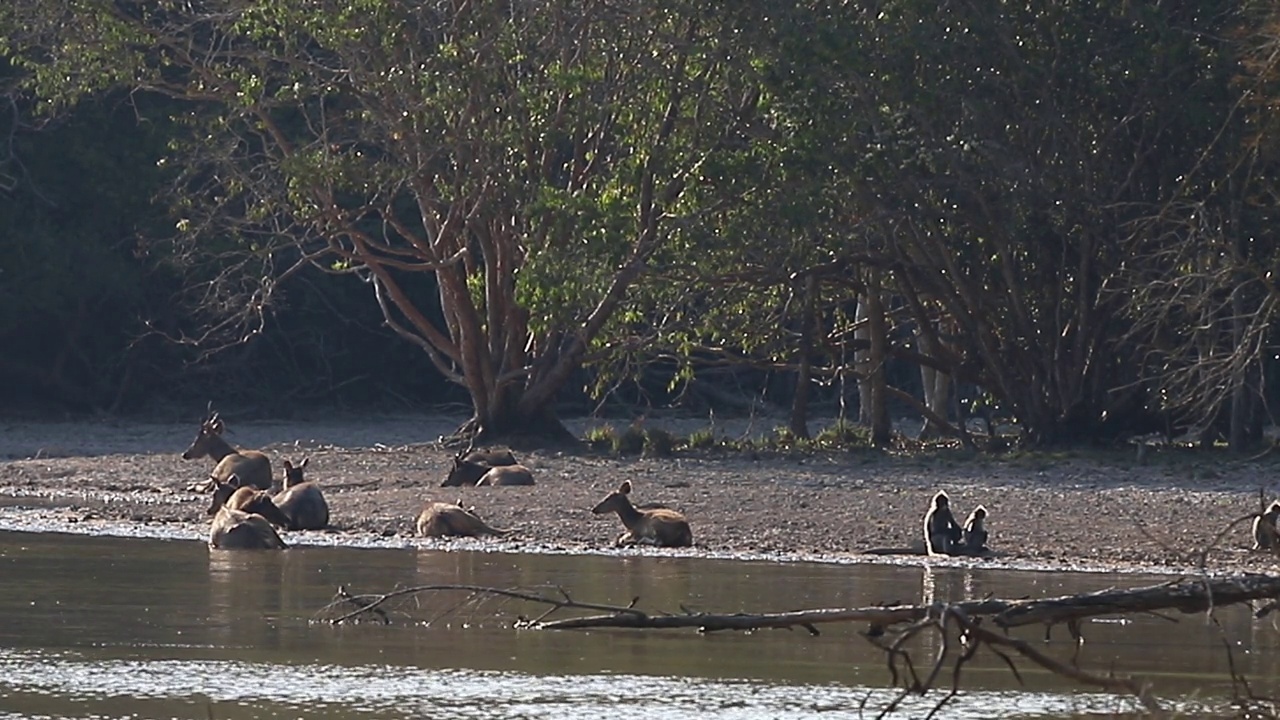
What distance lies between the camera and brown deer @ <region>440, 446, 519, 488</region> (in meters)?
20.1

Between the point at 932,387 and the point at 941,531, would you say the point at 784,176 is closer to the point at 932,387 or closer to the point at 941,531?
the point at 932,387

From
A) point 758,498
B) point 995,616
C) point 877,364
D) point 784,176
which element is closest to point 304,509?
point 758,498

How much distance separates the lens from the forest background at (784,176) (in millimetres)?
22406

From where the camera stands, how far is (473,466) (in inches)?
804

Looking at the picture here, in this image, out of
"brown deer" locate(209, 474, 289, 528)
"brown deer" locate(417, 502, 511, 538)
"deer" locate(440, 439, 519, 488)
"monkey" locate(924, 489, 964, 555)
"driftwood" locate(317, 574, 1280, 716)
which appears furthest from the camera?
"deer" locate(440, 439, 519, 488)

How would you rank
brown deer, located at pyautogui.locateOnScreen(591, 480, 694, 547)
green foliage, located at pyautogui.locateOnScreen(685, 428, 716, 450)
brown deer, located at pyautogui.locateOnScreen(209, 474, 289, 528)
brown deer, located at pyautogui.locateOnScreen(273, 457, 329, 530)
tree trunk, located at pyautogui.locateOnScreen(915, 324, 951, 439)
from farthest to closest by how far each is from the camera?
tree trunk, located at pyautogui.locateOnScreen(915, 324, 951, 439)
green foliage, located at pyautogui.locateOnScreen(685, 428, 716, 450)
brown deer, located at pyautogui.locateOnScreen(273, 457, 329, 530)
brown deer, located at pyautogui.locateOnScreen(209, 474, 289, 528)
brown deer, located at pyautogui.locateOnScreen(591, 480, 694, 547)

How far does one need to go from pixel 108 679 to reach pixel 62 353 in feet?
80.0

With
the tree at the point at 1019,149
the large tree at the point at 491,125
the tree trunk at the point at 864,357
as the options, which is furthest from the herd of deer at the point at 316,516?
the tree trunk at the point at 864,357

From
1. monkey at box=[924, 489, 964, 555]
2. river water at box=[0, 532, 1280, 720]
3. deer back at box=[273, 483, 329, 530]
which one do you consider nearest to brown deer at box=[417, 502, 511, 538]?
deer back at box=[273, 483, 329, 530]

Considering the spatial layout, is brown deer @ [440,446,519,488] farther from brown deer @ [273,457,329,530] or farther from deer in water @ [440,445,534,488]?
brown deer @ [273,457,329,530]

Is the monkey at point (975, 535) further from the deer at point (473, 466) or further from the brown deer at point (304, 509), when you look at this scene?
the deer at point (473, 466)

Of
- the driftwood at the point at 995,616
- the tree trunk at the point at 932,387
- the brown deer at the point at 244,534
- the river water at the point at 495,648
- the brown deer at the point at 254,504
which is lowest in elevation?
the river water at the point at 495,648

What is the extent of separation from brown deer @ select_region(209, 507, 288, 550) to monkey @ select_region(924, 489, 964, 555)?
14.7 feet

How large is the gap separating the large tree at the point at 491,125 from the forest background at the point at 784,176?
5 centimetres
